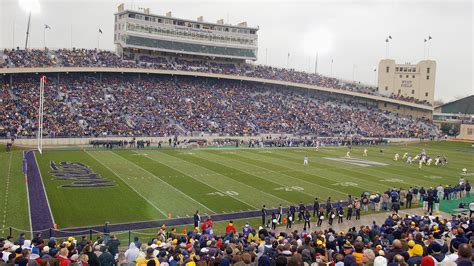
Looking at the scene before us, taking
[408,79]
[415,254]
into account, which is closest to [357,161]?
[415,254]

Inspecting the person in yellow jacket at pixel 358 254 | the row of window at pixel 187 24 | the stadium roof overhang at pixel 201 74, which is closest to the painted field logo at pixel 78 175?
the person in yellow jacket at pixel 358 254

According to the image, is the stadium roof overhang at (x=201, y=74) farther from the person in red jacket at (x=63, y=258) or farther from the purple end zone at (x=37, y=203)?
the person in red jacket at (x=63, y=258)

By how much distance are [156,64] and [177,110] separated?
11716mm

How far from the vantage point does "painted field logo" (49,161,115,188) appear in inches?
986

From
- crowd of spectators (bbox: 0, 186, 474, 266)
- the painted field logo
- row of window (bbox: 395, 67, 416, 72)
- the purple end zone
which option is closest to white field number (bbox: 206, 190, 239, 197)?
the painted field logo

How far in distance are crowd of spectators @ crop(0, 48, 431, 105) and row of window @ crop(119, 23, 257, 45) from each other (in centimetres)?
375

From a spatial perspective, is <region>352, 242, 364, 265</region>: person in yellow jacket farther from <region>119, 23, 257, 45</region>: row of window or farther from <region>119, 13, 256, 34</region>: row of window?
<region>119, 13, 256, 34</region>: row of window

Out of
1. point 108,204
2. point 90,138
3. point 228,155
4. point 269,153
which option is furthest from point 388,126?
point 108,204

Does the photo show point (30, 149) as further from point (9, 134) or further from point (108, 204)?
point (108, 204)

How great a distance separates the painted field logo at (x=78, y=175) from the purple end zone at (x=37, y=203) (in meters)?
1.16

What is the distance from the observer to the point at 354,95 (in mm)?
76438

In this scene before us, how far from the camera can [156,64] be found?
2542 inches

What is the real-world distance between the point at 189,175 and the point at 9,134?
69.4ft

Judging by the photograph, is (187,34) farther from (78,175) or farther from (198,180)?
(198,180)
